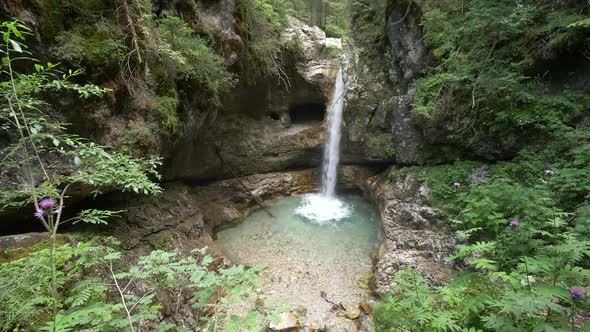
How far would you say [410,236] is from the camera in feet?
22.0

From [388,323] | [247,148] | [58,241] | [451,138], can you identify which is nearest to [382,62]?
[451,138]

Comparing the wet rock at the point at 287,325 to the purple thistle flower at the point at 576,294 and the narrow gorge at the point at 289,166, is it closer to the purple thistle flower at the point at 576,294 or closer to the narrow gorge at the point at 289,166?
the narrow gorge at the point at 289,166

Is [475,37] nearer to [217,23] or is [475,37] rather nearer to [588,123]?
[588,123]

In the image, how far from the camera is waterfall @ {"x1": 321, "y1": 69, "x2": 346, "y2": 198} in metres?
11.3

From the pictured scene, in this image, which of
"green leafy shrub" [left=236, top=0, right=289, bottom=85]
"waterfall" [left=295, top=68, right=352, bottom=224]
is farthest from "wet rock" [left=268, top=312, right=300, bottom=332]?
"green leafy shrub" [left=236, top=0, right=289, bottom=85]

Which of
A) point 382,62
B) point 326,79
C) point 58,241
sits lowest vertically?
point 58,241

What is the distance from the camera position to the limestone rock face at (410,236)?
5.75 metres

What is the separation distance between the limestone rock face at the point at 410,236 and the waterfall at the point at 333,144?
119 inches

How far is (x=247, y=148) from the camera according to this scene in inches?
416

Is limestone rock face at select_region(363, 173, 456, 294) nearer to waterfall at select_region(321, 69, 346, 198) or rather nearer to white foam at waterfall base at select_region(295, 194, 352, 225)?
white foam at waterfall base at select_region(295, 194, 352, 225)

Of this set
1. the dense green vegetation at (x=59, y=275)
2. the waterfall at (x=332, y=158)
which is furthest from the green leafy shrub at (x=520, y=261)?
the waterfall at (x=332, y=158)

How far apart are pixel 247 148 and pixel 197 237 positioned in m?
4.34

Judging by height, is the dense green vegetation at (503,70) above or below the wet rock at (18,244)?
above

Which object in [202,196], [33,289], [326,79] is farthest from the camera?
[326,79]
